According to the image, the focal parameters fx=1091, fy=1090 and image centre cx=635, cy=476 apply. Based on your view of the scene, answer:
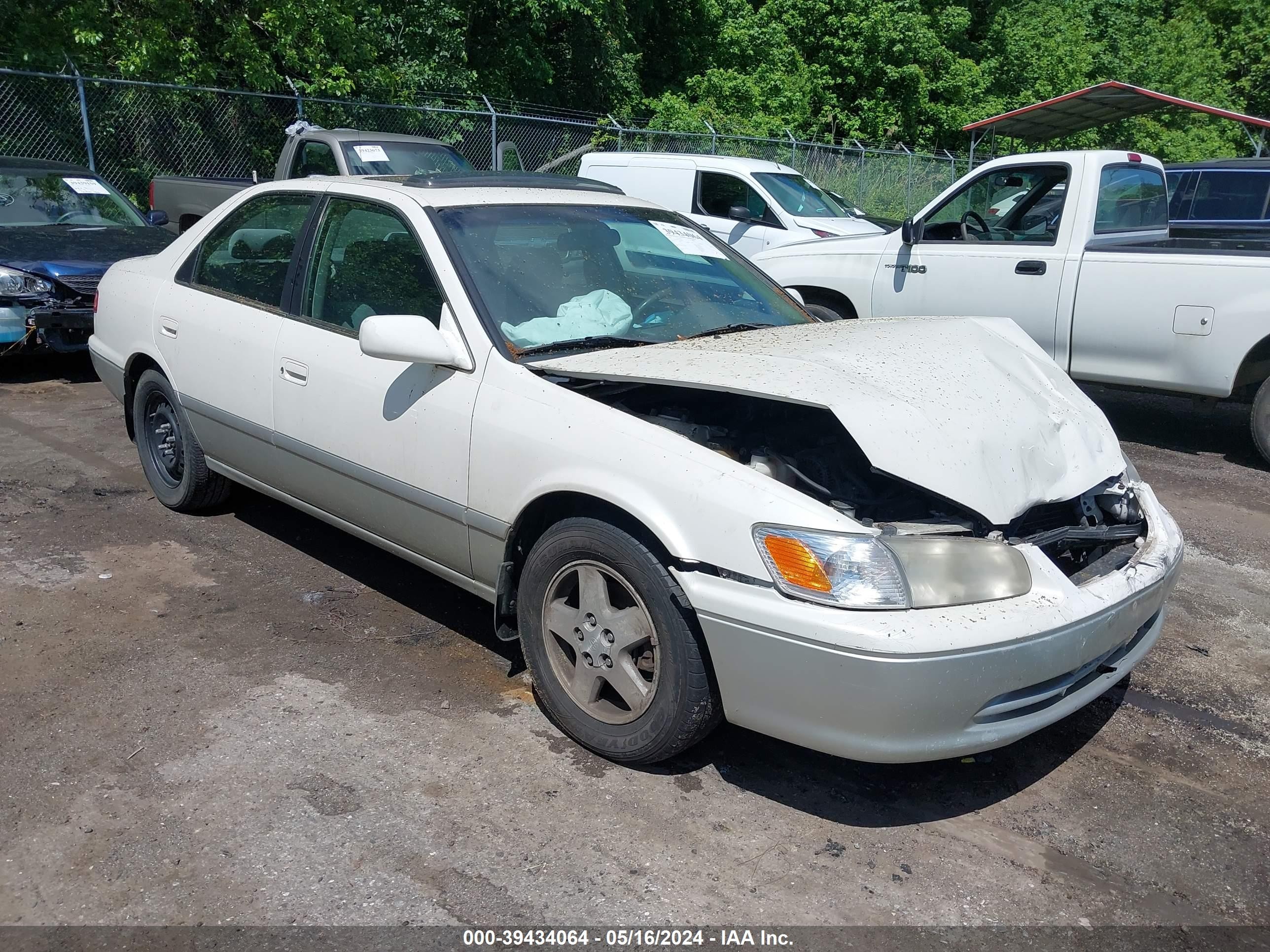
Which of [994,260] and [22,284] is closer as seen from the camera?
[994,260]

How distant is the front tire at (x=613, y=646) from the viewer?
2.95 m

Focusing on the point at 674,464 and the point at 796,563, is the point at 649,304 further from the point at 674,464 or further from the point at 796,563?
the point at 796,563

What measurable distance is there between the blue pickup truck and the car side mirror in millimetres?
5052

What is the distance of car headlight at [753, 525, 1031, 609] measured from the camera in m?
2.73

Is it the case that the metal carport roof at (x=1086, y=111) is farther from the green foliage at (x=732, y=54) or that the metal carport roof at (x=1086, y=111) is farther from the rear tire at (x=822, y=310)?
the rear tire at (x=822, y=310)

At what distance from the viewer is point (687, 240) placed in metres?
4.49

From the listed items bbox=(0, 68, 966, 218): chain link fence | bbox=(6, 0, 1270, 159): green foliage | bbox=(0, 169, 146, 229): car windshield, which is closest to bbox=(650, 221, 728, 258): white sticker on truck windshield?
bbox=(0, 169, 146, 229): car windshield

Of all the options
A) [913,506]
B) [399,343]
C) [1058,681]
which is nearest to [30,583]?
[399,343]

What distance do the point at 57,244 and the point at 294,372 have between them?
521 cm

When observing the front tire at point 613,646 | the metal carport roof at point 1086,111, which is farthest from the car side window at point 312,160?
the metal carport roof at point 1086,111

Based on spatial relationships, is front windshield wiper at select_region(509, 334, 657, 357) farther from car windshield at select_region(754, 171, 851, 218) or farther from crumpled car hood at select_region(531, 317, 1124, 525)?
car windshield at select_region(754, 171, 851, 218)

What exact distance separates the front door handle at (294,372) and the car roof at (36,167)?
21.1ft

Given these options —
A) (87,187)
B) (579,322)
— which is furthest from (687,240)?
(87,187)

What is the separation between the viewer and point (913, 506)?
10.7ft
